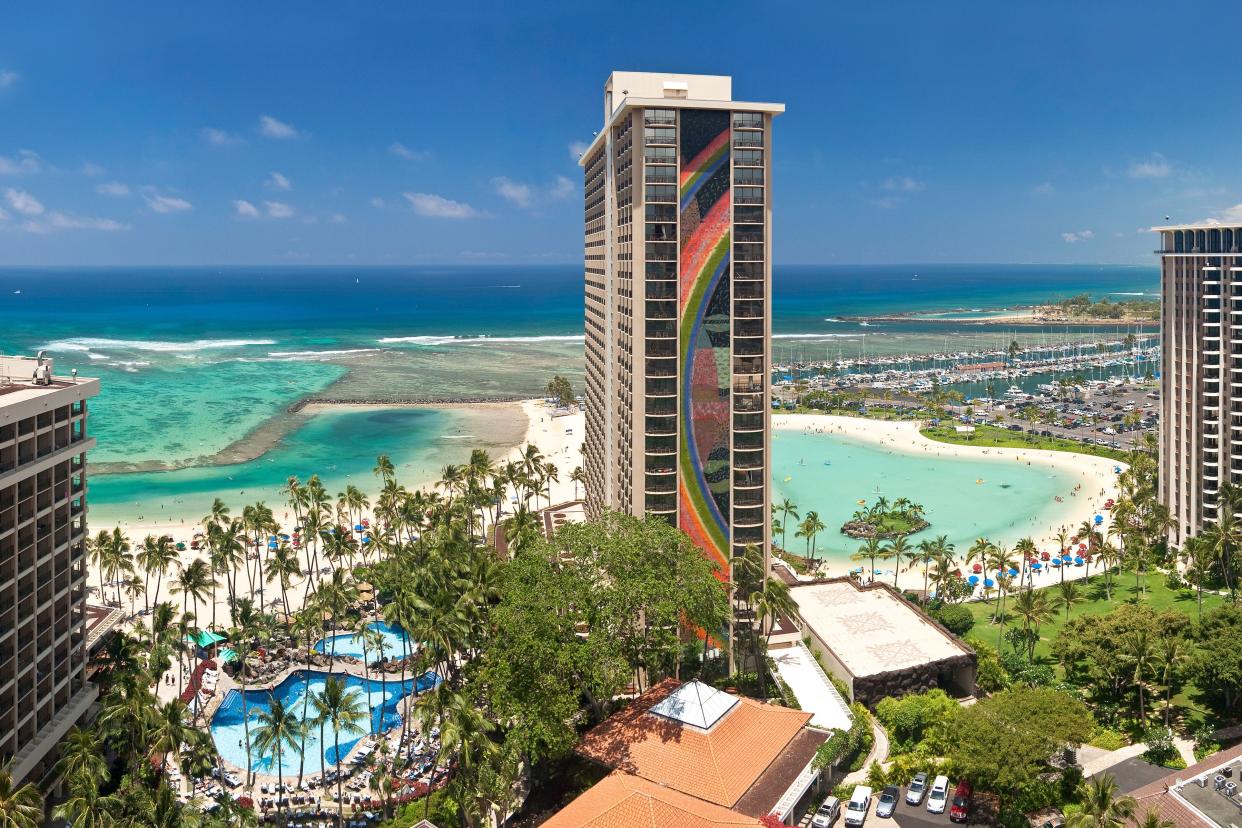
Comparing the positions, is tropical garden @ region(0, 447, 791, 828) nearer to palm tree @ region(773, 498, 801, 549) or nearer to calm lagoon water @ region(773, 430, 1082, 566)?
palm tree @ region(773, 498, 801, 549)

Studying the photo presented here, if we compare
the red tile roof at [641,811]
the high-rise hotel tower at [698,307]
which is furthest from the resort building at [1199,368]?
the red tile roof at [641,811]

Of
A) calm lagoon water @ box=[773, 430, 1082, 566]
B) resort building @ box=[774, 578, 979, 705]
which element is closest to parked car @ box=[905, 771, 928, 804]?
resort building @ box=[774, 578, 979, 705]

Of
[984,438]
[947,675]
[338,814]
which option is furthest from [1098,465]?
[338,814]

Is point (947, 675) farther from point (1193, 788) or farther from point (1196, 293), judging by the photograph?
point (1196, 293)

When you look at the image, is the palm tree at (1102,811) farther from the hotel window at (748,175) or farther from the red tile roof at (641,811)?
the hotel window at (748,175)

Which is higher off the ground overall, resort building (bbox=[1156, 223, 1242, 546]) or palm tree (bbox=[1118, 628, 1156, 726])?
resort building (bbox=[1156, 223, 1242, 546])
